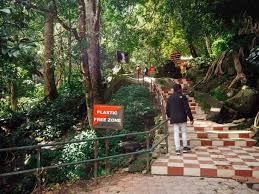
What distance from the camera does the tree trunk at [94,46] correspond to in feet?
43.1

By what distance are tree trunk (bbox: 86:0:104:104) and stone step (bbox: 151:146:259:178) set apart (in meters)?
5.98

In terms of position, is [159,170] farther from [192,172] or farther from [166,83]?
[166,83]

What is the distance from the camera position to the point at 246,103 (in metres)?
12.5

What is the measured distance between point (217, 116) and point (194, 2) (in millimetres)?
5628

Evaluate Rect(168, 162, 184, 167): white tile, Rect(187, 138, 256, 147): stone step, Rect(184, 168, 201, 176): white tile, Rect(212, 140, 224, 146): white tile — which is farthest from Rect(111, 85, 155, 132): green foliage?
Rect(184, 168, 201, 176): white tile

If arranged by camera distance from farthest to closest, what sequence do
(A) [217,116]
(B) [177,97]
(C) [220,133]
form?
(A) [217,116]
(C) [220,133]
(B) [177,97]

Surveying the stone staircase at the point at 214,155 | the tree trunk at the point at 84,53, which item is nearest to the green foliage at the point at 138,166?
the stone staircase at the point at 214,155

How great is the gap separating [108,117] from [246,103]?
6.37m

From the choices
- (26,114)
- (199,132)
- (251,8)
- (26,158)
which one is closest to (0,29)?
(199,132)

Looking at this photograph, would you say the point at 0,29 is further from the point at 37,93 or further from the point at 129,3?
the point at 37,93

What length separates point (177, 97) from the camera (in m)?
8.99

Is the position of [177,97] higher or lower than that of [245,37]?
lower

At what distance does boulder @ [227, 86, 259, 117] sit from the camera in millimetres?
12406

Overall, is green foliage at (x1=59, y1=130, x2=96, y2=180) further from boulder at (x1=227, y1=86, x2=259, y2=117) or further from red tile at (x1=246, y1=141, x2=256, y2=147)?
boulder at (x1=227, y1=86, x2=259, y2=117)
